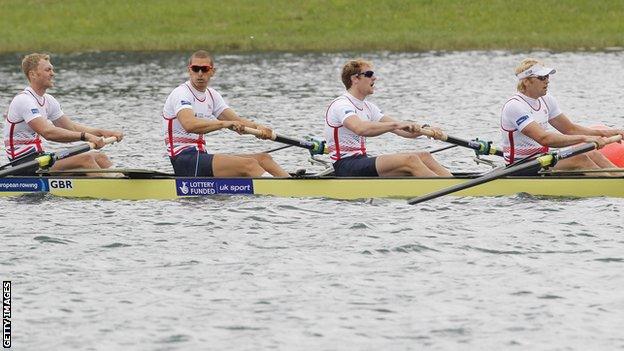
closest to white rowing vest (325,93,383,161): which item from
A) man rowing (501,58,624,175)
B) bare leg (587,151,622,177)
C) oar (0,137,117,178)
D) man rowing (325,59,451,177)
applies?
man rowing (325,59,451,177)

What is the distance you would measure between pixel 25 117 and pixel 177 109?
2418 millimetres

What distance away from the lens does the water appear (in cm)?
1315

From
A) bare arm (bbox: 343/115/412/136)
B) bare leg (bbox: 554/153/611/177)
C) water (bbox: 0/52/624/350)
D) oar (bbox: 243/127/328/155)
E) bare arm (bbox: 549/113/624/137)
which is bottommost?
water (bbox: 0/52/624/350)

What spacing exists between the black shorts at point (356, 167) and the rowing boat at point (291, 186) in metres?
0.25

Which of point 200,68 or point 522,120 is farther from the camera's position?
point 200,68

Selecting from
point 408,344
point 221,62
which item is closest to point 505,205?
point 408,344

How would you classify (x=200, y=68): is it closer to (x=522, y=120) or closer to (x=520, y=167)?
(x=522, y=120)

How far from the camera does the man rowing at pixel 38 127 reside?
1989 centimetres

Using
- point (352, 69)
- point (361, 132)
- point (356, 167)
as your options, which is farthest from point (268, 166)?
point (352, 69)

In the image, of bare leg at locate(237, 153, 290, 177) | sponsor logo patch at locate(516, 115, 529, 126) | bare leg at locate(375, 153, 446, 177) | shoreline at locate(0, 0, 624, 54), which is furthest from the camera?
shoreline at locate(0, 0, 624, 54)

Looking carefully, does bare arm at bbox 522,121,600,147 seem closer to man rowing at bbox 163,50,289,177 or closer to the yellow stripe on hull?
the yellow stripe on hull

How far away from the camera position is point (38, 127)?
19.9 metres

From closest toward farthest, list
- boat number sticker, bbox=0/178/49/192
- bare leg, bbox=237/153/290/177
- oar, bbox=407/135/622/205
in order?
oar, bbox=407/135/622/205 < bare leg, bbox=237/153/290/177 < boat number sticker, bbox=0/178/49/192

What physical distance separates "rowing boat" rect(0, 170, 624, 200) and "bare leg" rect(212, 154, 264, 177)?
0.53 ft
